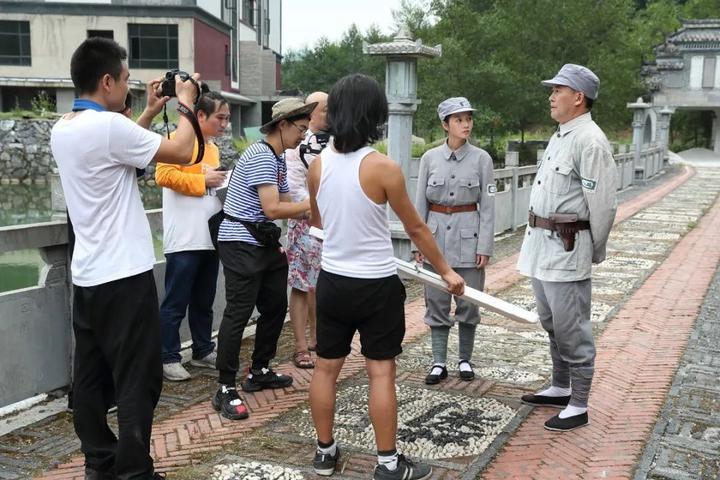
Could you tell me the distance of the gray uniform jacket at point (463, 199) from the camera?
4625 mm

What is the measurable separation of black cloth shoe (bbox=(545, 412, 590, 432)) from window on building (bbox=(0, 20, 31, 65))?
31594 mm

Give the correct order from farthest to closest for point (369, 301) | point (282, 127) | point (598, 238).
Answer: point (282, 127) → point (598, 238) → point (369, 301)

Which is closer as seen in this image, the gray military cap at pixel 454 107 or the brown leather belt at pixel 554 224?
the brown leather belt at pixel 554 224

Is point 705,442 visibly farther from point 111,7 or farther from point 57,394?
point 111,7

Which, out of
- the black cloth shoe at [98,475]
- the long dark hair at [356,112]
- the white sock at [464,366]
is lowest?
the white sock at [464,366]

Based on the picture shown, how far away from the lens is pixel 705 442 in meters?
3.88

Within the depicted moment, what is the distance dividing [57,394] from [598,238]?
326 cm

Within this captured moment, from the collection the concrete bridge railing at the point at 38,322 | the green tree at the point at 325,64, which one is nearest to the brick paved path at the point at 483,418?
the concrete bridge railing at the point at 38,322

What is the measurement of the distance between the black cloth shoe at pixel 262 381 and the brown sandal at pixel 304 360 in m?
0.43

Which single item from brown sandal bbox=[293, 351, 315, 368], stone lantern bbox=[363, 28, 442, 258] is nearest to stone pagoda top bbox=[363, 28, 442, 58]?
stone lantern bbox=[363, 28, 442, 258]

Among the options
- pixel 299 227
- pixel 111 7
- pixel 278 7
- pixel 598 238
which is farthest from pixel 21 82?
pixel 598 238

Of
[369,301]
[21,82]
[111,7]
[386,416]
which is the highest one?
[111,7]

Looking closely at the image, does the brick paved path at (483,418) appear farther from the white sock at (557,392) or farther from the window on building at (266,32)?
the window on building at (266,32)

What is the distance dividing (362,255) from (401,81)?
16.3 feet
